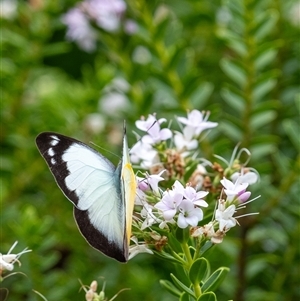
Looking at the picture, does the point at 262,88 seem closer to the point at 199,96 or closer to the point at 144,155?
the point at 199,96

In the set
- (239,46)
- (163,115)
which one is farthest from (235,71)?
(163,115)

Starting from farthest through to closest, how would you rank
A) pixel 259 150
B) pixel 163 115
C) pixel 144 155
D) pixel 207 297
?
pixel 163 115 < pixel 259 150 < pixel 144 155 < pixel 207 297

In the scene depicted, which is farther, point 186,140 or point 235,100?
point 235,100

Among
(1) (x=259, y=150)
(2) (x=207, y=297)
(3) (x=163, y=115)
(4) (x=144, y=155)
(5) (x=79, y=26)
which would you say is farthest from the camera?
(5) (x=79, y=26)

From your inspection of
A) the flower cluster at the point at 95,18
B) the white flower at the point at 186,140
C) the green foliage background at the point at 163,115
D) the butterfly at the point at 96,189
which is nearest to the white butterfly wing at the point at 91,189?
the butterfly at the point at 96,189

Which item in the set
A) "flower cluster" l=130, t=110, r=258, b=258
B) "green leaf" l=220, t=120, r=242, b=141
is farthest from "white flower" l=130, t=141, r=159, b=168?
"green leaf" l=220, t=120, r=242, b=141

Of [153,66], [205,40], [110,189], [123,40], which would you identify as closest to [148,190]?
[110,189]
